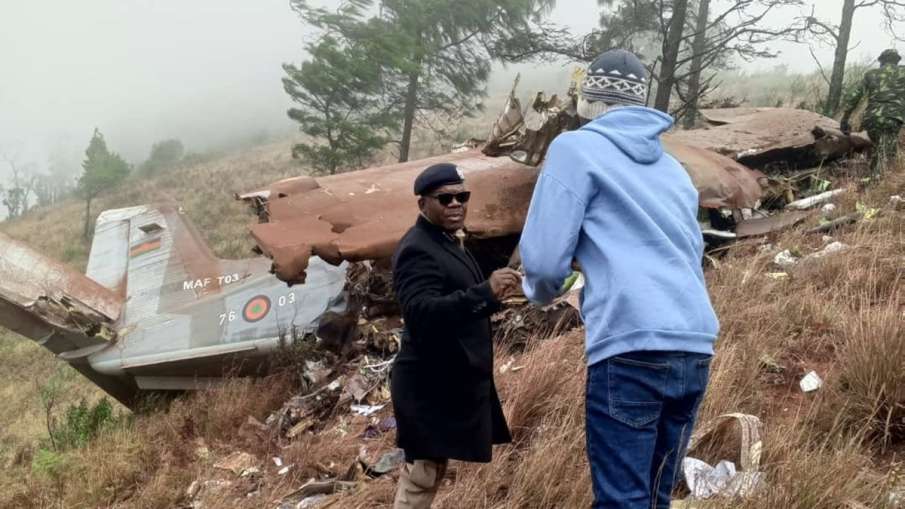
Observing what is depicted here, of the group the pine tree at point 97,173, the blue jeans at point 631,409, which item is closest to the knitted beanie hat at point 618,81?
the blue jeans at point 631,409

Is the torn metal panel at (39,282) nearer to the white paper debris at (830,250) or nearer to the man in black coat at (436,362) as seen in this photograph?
the man in black coat at (436,362)

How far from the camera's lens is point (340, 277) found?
6.71 metres

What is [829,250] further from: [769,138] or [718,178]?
[769,138]

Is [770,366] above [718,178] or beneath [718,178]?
beneath

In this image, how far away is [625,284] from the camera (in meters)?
1.56

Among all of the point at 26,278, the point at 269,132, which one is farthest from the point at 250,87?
the point at 26,278

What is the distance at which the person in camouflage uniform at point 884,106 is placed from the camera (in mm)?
7203

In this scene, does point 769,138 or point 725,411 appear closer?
point 725,411

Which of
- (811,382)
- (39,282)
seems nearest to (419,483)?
(811,382)

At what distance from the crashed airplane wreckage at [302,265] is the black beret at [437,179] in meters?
2.60

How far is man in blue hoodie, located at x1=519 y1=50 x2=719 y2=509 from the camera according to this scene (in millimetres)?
1557

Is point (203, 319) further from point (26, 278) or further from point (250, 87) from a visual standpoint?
point (250, 87)

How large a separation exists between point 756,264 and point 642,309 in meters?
4.10

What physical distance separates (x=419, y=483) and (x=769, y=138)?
701 cm
